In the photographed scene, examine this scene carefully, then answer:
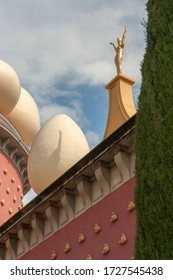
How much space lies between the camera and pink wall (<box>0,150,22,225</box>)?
1669 centimetres

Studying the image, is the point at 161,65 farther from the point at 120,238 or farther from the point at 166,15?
the point at 120,238

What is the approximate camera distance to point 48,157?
42.0 feet

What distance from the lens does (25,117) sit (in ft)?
60.0

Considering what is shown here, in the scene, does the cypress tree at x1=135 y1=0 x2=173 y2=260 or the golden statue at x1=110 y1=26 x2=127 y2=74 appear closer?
the cypress tree at x1=135 y1=0 x2=173 y2=260

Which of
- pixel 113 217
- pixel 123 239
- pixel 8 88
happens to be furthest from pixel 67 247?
pixel 8 88

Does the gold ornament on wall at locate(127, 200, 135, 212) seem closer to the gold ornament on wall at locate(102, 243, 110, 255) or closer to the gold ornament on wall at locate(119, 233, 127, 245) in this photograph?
the gold ornament on wall at locate(119, 233, 127, 245)

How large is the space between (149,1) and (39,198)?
391 cm

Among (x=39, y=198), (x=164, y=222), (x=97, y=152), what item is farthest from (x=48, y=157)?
(x=164, y=222)

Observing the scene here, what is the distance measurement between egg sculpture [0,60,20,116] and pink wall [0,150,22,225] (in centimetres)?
114

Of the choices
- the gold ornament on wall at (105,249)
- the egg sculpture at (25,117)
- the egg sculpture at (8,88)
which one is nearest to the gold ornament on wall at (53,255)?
the gold ornament on wall at (105,249)

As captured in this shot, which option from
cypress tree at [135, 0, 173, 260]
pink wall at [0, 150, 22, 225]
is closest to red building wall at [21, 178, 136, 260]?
cypress tree at [135, 0, 173, 260]

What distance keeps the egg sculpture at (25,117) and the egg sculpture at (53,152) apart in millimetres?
4904

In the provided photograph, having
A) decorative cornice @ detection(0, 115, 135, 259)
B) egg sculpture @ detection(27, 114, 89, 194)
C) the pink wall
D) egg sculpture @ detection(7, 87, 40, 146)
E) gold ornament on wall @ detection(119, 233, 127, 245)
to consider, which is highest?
egg sculpture @ detection(7, 87, 40, 146)

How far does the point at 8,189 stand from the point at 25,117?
2.11m
